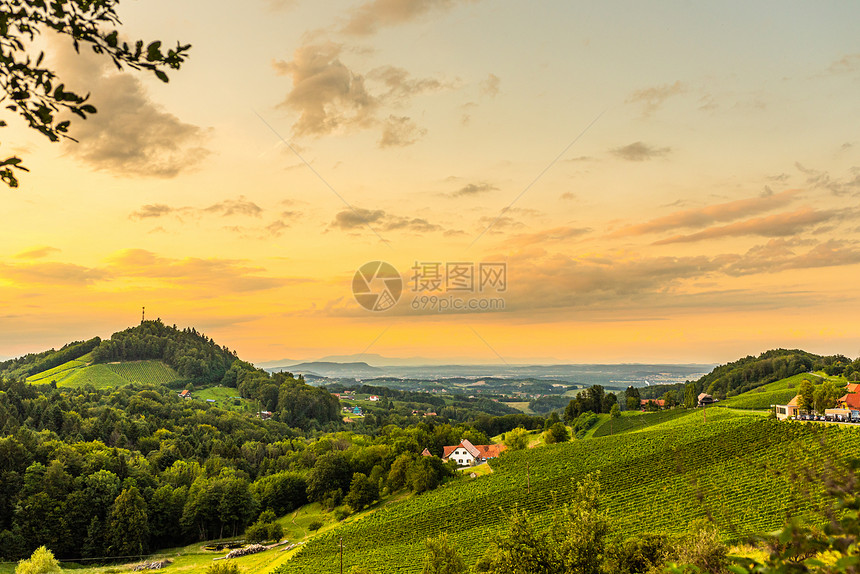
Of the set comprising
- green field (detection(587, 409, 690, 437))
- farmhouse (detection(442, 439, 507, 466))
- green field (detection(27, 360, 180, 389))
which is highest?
green field (detection(27, 360, 180, 389))

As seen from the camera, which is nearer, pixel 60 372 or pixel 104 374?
pixel 104 374

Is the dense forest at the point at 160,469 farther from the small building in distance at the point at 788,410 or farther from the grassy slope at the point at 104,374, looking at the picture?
the small building in distance at the point at 788,410

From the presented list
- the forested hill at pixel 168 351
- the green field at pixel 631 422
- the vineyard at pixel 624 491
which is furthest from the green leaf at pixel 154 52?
the forested hill at pixel 168 351

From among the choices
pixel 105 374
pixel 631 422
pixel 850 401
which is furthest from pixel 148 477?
pixel 105 374

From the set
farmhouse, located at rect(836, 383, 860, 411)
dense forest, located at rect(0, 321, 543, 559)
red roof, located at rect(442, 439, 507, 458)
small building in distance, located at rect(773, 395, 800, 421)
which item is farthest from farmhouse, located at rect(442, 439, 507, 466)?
farmhouse, located at rect(836, 383, 860, 411)

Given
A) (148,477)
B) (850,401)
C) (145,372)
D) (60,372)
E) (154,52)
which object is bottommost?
(148,477)

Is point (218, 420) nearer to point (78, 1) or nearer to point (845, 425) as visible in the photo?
point (845, 425)

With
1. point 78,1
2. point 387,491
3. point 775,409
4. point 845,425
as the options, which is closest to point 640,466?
point 845,425

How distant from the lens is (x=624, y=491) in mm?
38562

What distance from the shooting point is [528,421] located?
10506 cm

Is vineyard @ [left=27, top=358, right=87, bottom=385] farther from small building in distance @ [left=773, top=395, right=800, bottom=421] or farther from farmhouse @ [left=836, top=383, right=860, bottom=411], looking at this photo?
farmhouse @ [left=836, top=383, right=860, bottom=411]

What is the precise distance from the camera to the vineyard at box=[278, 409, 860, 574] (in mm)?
31969

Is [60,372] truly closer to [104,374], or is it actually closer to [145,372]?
[104,374]

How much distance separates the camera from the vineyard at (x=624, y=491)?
3197cm
